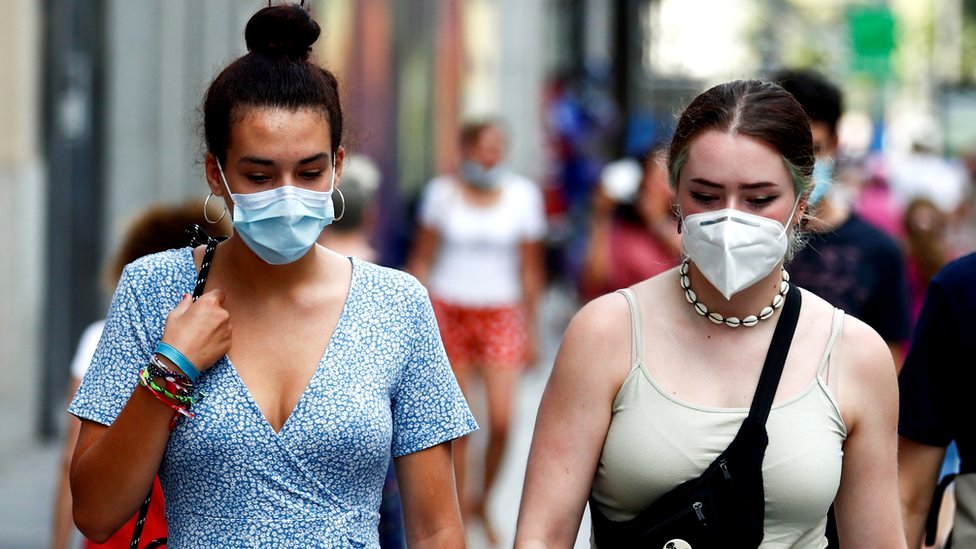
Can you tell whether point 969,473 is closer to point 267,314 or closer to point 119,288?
point 267,314

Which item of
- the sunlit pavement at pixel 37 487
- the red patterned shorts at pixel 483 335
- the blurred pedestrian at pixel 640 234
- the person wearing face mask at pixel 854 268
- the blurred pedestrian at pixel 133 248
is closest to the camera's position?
the blurred pedestrian at pixel 133 248

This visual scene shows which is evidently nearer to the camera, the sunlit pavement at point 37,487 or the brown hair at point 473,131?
the sunlit pavement at point 37,487

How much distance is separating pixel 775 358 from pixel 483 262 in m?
5.76

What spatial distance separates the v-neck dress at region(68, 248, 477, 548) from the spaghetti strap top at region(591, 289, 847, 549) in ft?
1.50

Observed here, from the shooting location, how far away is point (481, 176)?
9.04 meters

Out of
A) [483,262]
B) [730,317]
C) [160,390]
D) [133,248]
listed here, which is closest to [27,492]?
[483,262]

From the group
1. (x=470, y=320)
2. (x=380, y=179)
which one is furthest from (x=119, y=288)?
(x=380, y=179)

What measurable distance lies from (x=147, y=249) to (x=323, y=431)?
172 cm

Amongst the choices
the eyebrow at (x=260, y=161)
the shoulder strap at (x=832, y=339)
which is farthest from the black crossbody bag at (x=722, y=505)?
the eyebrow at (x=260, y=161)

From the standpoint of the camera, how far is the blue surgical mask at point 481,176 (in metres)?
9.04

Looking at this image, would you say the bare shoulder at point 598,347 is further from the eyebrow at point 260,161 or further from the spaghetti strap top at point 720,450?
the eyebrow at point 260,161

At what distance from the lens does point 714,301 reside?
3131 millimetres

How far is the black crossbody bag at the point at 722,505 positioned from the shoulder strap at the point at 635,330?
243 mm

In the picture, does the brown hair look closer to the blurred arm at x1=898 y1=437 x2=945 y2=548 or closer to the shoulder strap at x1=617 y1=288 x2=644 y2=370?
the blurred arm at x1=898 y1=437 x2=945 y2=548
